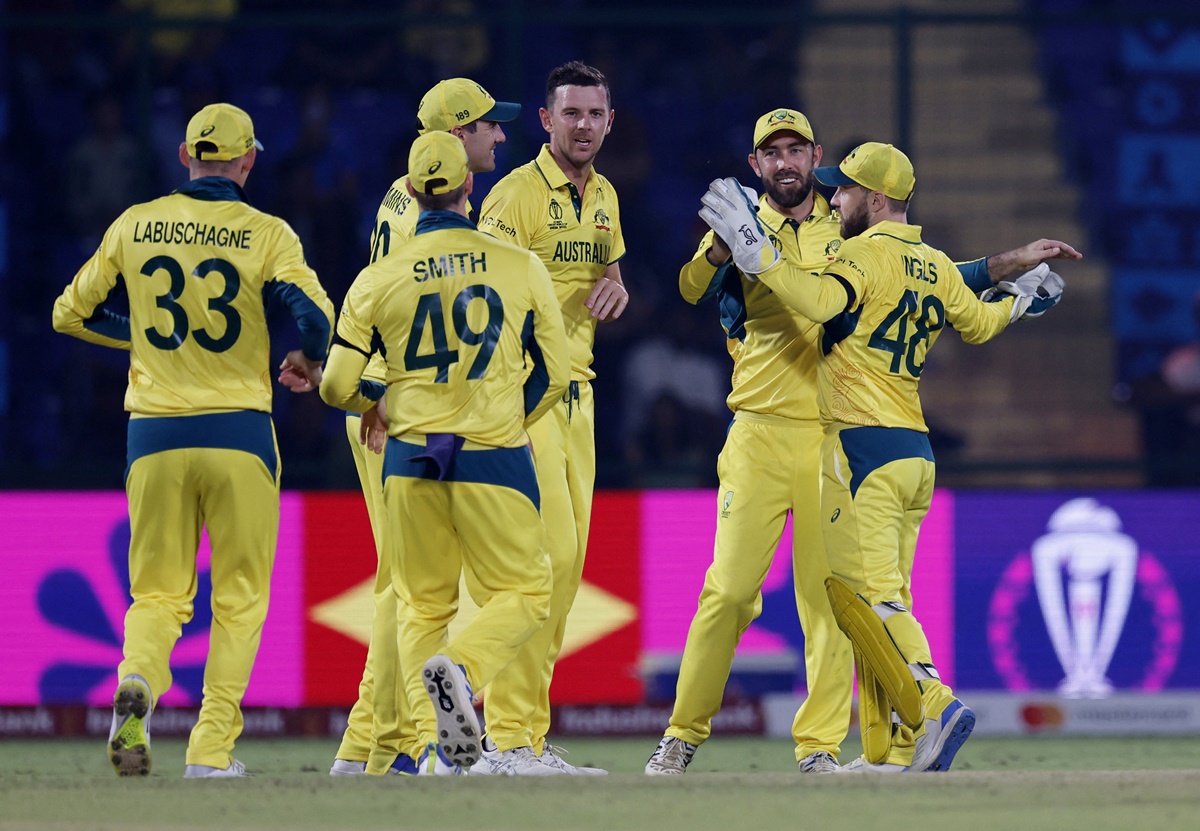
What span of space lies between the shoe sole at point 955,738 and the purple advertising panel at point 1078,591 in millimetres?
3286

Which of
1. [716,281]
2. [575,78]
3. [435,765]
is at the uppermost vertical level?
[575,78]

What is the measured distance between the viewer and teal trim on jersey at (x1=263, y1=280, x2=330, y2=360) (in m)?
6.82

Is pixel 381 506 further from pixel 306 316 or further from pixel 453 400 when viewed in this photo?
pixel 453 400

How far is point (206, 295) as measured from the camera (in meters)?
6.83

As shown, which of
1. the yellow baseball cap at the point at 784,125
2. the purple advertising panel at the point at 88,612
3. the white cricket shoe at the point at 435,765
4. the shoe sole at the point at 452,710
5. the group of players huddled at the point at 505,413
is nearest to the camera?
the shoe sole at the point at 452,710

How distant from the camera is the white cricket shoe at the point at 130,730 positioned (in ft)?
21.1

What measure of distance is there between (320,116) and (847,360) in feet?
19.7

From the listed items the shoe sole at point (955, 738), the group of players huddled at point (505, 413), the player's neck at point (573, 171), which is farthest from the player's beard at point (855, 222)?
the shoe sole at point (955, 738)

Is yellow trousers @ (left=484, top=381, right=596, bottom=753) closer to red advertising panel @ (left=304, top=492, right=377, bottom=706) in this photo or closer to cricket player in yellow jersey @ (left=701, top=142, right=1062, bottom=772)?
cricket player in yellow jersey @ (left=701, top=142, right=1062, bottom=772)

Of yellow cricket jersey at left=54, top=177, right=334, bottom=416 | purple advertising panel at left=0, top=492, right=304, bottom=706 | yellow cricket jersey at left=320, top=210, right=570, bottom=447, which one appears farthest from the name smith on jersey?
purple advertising panel at left=0, top=492, right=304, bottom=706

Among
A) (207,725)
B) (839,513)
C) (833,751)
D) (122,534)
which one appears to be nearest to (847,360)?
(839,513)

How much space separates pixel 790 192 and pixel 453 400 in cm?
181

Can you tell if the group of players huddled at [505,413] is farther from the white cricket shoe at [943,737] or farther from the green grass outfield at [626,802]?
the green grass outfield at [626,802]

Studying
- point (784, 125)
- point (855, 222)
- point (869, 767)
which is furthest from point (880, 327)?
point (869, 767)
